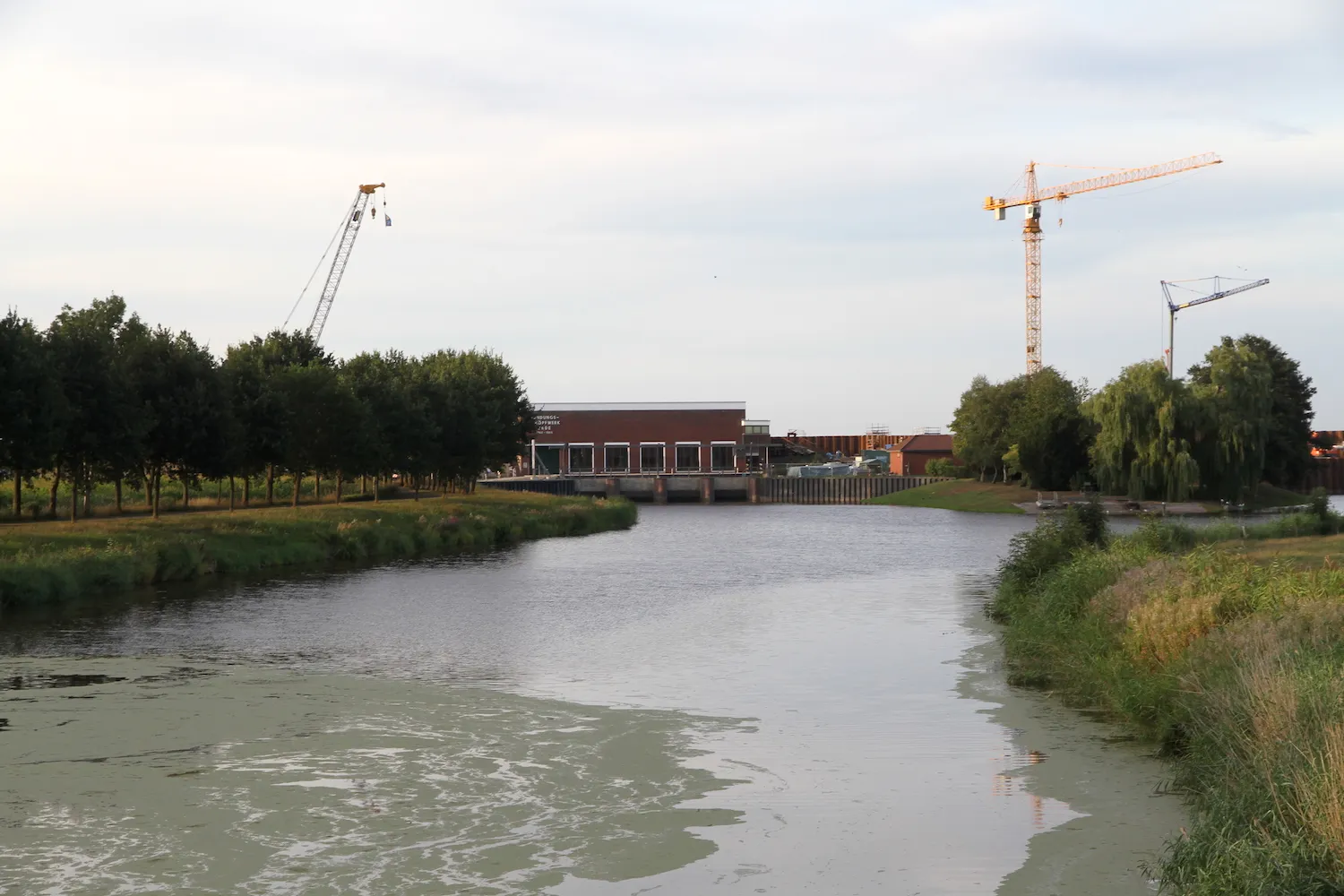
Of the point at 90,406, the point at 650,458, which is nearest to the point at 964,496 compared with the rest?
the point at 650,458

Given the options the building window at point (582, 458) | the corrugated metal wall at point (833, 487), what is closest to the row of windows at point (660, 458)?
the building window at point (582, 458)

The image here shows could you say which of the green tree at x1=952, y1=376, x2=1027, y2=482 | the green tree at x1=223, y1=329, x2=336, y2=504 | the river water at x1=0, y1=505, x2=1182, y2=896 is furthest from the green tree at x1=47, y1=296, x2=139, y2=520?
the green tree at x1=952, y1=376, x2=1027, y2=482

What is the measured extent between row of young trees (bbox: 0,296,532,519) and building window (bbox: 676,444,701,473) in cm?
5959

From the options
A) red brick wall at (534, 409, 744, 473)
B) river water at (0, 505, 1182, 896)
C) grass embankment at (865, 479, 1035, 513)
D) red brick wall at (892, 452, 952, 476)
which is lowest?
river water at (0, 505, 1182, 896)

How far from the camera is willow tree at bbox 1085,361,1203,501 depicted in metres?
84.5

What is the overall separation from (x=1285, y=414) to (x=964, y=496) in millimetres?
27111

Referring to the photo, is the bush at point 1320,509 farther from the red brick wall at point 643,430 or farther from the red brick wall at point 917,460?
the red brick wall at point 917,460

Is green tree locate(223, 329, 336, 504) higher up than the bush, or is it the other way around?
green tree locate(223, 329, 336, 504)

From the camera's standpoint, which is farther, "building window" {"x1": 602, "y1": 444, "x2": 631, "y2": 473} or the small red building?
the small red building

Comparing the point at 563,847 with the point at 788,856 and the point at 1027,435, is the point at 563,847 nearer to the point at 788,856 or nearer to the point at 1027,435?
the point at 788,856

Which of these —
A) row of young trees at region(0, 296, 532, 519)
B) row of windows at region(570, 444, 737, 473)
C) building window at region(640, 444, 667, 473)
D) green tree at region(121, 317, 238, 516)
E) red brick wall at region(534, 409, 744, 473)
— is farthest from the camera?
building window at region(640, 444, 667, 473)

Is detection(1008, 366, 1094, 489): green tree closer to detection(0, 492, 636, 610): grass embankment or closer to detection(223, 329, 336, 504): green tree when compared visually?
detection(0, 492, 636, 610): grass embankment

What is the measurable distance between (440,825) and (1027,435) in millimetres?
98880

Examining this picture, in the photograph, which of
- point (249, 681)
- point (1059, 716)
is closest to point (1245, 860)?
point (1059, 716)
